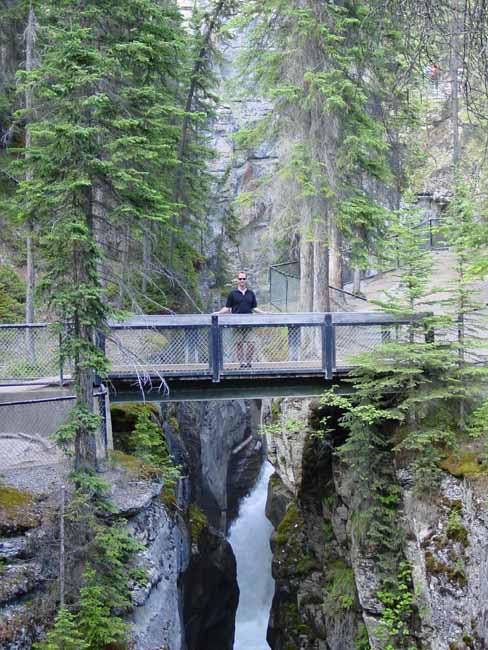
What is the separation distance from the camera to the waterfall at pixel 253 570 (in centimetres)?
1998

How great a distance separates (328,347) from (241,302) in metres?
1.93

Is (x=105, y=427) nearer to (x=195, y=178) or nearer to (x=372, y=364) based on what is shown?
(x=372, y=364)

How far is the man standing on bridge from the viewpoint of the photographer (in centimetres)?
1209

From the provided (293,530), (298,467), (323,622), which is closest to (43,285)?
(298,467)

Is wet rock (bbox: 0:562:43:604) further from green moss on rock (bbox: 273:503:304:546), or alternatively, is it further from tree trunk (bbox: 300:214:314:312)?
green moss on rock (bbox: 273:503:304:546)

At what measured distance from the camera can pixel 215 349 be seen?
11820mm

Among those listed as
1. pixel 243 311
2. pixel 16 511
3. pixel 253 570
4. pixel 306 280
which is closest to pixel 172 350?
pixel 243 311

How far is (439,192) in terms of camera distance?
30484 millimetres

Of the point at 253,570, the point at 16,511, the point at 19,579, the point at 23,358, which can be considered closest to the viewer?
the point at 19,579

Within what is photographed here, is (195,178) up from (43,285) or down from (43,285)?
up

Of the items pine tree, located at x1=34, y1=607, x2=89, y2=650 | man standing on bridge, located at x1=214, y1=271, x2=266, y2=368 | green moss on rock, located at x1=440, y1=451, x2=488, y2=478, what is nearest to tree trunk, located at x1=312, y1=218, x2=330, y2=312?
man standing on bridge, located at x1=214, y1=271, x2=266, y2=368

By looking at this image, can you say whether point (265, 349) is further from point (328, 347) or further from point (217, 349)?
point (328, 347)

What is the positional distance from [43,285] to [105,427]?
9.49 feet

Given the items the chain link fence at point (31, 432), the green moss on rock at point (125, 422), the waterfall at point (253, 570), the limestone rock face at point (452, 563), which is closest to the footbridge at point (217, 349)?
the chain link fence at point (31, 432)
